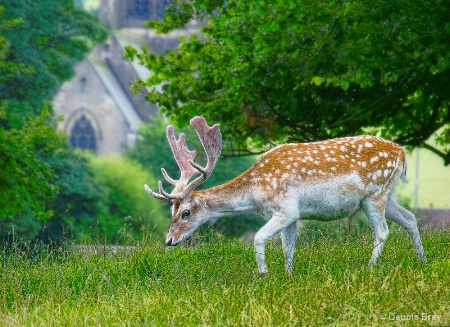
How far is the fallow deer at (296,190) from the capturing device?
8.93 meters

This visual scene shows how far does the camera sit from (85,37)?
3494 cm

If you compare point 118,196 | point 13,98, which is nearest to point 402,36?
point 13,98

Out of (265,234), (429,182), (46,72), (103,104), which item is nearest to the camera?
(265,234)

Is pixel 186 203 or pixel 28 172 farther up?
pixel 186 203

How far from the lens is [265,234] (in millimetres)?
8781

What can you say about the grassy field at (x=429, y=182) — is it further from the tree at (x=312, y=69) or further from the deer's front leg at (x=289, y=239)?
the deer's front leg at (x=289, y=239)

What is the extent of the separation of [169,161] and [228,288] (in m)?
44.3

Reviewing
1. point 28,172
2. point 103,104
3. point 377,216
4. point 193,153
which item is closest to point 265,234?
point 377,216

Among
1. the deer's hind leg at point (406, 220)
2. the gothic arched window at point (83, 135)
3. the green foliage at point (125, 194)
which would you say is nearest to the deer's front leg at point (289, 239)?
the deer's hind leg at point (406, 220)

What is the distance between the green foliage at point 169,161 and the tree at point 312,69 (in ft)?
82.1

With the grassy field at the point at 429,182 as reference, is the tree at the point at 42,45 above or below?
above

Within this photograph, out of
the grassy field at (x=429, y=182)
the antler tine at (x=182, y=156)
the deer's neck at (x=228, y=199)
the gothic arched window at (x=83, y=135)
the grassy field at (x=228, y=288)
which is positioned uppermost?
the antler tine at (x=182, y=156)

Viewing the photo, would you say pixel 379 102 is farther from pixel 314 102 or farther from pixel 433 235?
pixel 433 235

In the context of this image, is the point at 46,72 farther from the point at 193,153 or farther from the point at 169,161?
the point at 193,153
